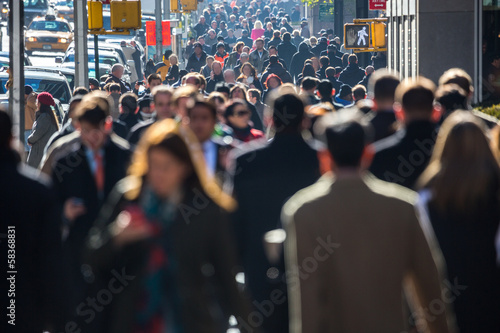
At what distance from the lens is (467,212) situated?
20.1 feet

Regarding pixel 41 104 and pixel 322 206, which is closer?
pixel 322 206

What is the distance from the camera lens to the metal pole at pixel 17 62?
14.5m

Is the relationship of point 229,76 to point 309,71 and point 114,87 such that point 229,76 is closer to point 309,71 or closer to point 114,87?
point 114,87

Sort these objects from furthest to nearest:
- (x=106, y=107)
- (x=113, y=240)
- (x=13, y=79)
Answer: (x=13, y=79), (x=106, y=107), (x=113, y=240)

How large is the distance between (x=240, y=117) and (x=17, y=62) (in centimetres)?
494

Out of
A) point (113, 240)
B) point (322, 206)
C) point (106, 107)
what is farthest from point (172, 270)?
point (106, 107)

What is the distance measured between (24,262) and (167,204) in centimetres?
A: 146

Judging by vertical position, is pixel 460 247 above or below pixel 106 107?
below

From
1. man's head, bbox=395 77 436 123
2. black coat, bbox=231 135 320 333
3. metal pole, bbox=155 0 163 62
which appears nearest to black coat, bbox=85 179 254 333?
black coat, bbox=231 135 320 333

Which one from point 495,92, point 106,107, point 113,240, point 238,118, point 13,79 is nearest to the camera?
point 113,240

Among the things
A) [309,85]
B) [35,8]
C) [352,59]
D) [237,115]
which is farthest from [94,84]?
[35,8]

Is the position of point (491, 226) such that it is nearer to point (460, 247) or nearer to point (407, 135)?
point (460, 247)

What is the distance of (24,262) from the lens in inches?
249

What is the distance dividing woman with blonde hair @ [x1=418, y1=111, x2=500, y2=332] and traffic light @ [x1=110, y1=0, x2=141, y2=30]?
17.8 m
